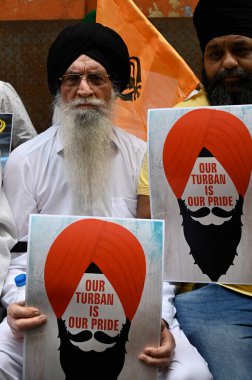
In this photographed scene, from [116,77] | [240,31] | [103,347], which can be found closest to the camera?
[103,347]

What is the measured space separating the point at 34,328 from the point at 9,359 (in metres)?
0.24

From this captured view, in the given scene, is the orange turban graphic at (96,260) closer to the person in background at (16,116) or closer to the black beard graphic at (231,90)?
the black beard graphic at (231,90)

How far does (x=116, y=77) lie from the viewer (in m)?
2.91

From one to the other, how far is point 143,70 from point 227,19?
3.32ft

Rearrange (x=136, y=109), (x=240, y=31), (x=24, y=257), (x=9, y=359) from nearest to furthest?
(x=9, y=359) < (x=24, y=257) < (x=240, y=31) < (x=136, y=109)

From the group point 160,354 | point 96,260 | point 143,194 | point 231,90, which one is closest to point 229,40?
point 231,90

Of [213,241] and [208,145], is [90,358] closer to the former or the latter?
[213,241]

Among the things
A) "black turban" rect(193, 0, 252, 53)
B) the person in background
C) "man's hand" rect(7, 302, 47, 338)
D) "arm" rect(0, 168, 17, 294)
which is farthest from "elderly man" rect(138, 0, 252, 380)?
the person in background

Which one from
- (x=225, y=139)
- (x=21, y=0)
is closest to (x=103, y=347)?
(x=225, y=139)

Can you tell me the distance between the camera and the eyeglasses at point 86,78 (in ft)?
9.13

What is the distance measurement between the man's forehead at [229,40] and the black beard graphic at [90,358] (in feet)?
4.11

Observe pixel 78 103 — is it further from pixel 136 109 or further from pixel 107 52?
pixel 136 109

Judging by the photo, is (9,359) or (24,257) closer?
(9,359)

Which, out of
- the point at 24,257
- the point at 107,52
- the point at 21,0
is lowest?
the point at 24,257
